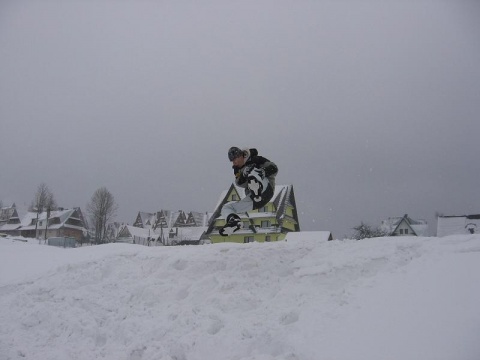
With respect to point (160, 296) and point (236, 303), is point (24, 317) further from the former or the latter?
point (236, 303)

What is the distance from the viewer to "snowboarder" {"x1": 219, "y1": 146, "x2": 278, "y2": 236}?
930cm

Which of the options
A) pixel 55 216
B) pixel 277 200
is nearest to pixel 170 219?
pixel 55 216

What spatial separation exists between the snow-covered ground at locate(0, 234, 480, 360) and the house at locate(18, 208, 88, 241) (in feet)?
196

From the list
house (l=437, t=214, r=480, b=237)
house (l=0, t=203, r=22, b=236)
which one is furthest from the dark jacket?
house (l=0, t=203, r=22, b=236)

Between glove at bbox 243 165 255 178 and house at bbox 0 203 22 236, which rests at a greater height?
glove at bbox 243 165 255 178

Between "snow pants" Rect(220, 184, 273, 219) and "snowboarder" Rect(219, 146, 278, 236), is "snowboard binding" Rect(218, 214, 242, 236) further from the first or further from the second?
"snow pants" Rect(220, 184, 273, 219)

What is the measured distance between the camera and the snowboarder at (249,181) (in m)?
9.30

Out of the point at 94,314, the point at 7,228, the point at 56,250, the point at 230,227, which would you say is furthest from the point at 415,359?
the point at 7,228

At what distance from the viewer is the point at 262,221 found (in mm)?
39125

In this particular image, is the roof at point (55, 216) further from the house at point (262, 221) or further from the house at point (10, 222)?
the house at point (262, 221)

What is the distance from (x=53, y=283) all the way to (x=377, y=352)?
25.6 feet

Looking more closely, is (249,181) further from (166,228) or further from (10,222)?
(10,222)

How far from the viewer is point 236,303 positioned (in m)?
8.33

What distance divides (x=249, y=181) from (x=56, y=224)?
6571 cm
